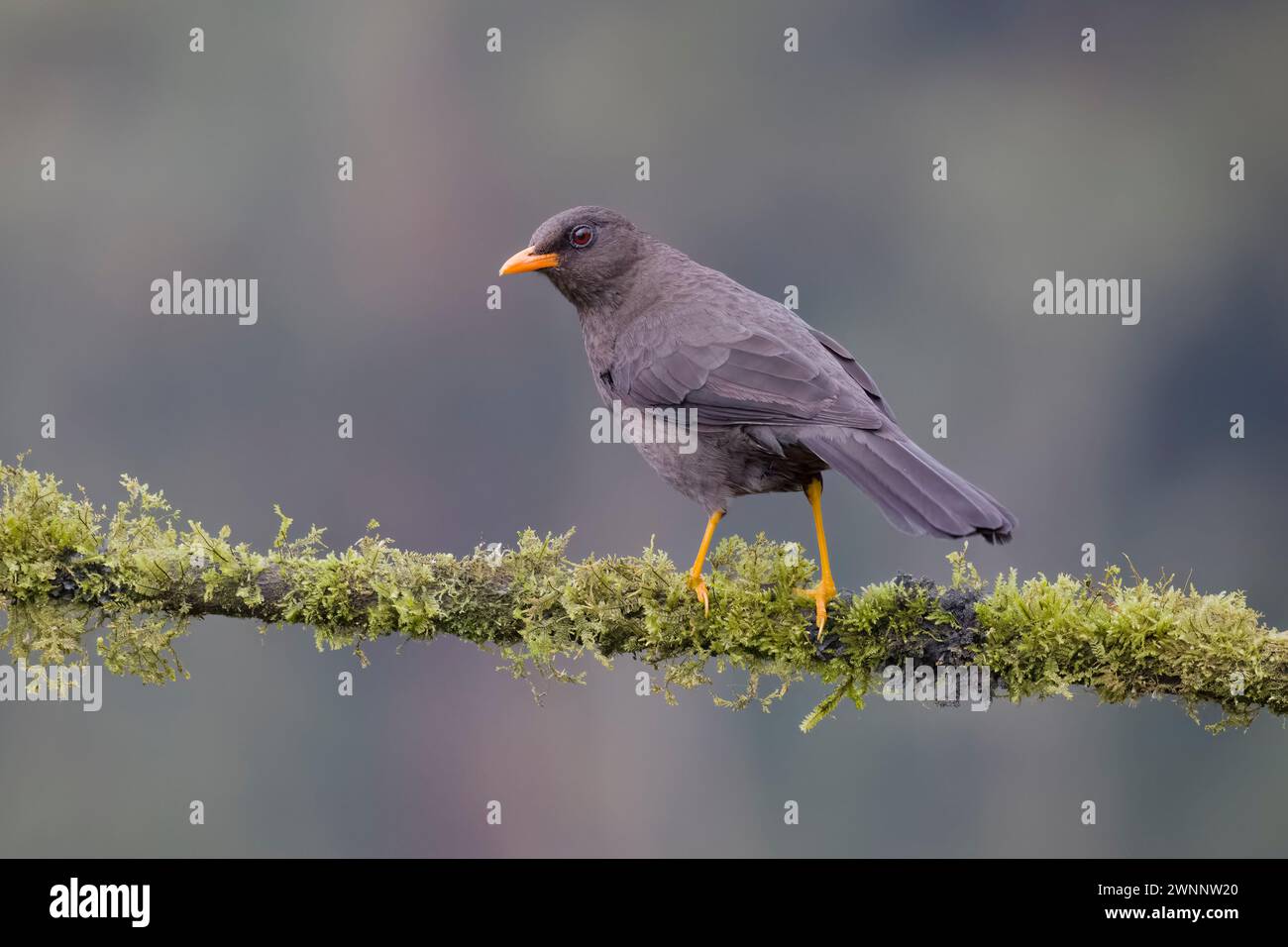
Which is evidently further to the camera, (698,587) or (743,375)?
(743,375)

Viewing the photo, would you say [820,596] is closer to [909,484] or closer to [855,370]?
[909,484]

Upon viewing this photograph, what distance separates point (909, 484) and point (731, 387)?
0.90 m

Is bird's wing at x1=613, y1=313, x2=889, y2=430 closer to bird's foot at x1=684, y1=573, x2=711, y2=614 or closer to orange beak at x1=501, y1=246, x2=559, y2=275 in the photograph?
orange beak at x1=501, y1=246, x2=559, y2=275

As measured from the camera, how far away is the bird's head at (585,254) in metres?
5.33

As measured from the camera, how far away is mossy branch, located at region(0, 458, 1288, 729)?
3.96m

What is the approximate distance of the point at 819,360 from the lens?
15.4 ft

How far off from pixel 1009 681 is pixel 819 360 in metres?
1.32

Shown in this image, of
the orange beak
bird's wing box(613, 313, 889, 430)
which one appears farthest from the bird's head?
bird's wing box(613, 313, 889, 430)

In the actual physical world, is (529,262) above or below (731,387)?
above

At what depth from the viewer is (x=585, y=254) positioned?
5.34 m

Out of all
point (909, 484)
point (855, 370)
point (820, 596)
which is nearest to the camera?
point (909, 484)

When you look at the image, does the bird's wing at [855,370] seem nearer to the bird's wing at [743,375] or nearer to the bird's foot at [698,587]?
the bird's wing at [743,375]

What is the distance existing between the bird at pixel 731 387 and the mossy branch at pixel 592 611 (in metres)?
0.15

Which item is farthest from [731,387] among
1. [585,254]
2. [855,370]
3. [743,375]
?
[585,254]
